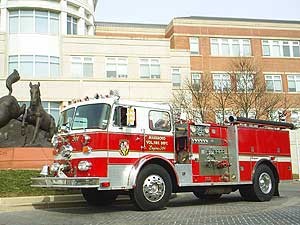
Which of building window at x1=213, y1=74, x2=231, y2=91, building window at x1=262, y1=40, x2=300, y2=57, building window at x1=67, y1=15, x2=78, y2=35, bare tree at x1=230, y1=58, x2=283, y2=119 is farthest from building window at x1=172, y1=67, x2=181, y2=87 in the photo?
building window at x1=262, y1=40, x2=300, y2=57

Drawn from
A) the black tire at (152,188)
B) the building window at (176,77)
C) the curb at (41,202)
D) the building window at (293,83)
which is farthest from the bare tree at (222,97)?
the black tire at (152,188)

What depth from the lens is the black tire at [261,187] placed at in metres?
15.1

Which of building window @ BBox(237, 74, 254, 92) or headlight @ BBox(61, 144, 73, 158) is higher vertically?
building window @ BBox(237, 74, 254, 92)

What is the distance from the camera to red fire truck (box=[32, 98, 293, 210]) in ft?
37.9

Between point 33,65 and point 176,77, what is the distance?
1332cm

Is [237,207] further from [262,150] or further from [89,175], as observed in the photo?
[89,175]

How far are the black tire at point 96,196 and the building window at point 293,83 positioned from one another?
120 ft

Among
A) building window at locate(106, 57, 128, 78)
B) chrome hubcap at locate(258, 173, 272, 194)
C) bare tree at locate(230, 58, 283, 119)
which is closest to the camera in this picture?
chrome hubcap at locate(258, 173, 272, 194)

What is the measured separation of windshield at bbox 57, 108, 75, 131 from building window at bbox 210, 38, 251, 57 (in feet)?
113

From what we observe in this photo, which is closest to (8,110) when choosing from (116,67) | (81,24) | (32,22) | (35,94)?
(35,94)

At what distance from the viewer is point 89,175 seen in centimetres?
1131

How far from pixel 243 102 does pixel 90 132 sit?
24094mm

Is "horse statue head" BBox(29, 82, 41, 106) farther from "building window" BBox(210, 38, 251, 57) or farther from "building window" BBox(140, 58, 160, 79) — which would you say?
"building window" BBox(210, 38, 251, 57)

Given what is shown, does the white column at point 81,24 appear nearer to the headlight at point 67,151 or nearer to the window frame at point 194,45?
the window frame at point 194,45
